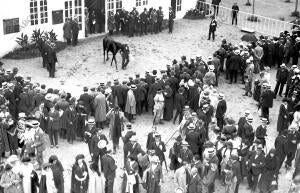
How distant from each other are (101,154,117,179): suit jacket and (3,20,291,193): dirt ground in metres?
1.32

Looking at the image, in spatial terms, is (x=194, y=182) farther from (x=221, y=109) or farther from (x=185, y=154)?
(x=221, y=109)

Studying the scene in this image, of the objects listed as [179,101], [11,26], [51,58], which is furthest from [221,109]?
[11,26]

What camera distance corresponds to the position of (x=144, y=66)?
2673 centimetres

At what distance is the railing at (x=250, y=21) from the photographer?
3294cm

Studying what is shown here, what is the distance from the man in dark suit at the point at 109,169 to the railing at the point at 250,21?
1978 cm

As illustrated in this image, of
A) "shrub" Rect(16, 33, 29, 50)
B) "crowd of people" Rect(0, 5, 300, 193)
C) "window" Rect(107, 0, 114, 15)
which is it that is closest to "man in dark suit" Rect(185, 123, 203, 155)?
"crowd of people" Rect(0, 5, 300, 193)

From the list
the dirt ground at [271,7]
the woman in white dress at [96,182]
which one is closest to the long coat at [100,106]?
the woman in white dress at [96,182]

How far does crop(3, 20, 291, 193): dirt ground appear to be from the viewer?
1886 centimetres

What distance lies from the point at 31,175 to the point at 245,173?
628cm

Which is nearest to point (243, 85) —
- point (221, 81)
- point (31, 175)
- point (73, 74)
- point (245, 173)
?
point (221, 81)

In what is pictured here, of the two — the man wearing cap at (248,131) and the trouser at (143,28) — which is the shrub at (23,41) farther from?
the man wearing cap at (248,131)

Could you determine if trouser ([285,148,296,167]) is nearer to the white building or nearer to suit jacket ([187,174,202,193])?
suit jacket ([187,174,202,193])

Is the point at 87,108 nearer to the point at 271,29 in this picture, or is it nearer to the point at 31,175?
the point at 31,175

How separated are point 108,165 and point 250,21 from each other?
21.9m
